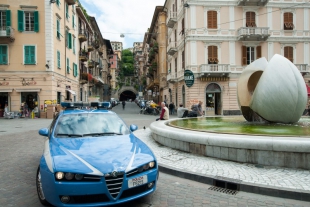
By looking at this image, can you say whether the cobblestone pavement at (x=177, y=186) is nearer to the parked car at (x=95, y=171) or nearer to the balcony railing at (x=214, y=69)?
the parked car at (x=95, y=171)

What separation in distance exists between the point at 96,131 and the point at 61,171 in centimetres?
161

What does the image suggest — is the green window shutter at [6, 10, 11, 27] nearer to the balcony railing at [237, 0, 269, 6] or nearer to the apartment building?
the apartment building

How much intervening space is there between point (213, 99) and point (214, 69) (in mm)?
3427

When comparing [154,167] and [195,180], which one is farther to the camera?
[195,180]

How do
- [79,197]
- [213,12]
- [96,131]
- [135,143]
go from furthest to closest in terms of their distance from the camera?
[213,12] → [96,131] → [135,143] → [79,197]

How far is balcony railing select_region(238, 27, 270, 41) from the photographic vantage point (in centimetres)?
2595

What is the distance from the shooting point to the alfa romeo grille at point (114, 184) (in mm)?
3406

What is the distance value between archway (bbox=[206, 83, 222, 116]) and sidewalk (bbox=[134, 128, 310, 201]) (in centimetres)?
2105

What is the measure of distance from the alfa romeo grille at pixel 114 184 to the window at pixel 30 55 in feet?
75.6

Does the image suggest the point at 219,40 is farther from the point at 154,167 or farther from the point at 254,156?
the point at 154,167

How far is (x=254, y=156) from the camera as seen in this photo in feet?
18.6

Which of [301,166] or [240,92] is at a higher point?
[240,92]

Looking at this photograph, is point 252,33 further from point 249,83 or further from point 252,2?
point 249,83

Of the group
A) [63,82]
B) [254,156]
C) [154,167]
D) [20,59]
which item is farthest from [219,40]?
[154,167]
